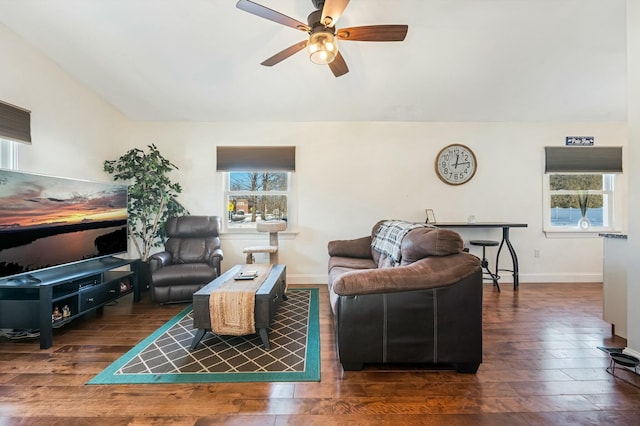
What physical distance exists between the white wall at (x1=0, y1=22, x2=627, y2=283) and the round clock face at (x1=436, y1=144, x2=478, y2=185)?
0.10 meters

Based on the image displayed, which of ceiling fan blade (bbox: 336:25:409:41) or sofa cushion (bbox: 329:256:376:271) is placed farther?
sofa cushion (bbox: 329:256:376:271)

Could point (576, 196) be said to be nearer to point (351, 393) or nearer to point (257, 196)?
point (351, 393)

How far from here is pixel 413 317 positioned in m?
1.88

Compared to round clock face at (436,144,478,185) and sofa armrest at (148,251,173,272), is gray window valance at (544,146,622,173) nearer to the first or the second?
round clock face at (436,144,478,185)

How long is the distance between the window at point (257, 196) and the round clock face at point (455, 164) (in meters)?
2.35

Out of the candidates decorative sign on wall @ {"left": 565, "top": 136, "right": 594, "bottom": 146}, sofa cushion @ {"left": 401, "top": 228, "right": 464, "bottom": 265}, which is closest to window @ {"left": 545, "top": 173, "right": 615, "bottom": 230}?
decorative sign on wall @ {"left": 565, "top": 136, "right": 594, "bottom": 146}

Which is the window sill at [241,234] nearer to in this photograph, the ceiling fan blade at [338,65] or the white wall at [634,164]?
the ceiling fan blade at [338,65]

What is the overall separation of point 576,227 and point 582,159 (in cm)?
103

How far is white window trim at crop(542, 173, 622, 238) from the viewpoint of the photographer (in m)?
4.22

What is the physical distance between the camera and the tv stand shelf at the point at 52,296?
7.55ft

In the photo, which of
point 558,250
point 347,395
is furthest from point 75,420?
point 558,250

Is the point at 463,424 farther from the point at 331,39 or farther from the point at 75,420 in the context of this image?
the point at 331,39

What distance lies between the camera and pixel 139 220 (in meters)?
4.08

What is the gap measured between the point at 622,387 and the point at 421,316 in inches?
51.7
